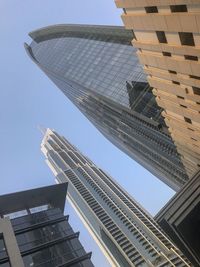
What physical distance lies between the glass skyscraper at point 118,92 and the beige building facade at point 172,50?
52.6m

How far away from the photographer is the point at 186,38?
108 ft

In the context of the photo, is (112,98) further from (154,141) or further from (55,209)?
(55,209)

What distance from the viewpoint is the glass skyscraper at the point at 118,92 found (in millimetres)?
107875

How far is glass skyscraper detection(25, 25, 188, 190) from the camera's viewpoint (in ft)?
354

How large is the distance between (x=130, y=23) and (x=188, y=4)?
36.7 ft

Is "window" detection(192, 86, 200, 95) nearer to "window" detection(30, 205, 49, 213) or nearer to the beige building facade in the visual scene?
the beige building facade

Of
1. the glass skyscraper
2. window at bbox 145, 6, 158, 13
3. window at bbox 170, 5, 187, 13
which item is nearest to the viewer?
window at bbox 170, 5, 187, 13

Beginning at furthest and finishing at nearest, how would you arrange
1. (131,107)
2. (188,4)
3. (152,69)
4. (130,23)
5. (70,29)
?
(70,29) → (131,107) → (152,69) → (130,23) → (188,4)

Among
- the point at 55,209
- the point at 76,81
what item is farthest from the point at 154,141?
the point at 55,209

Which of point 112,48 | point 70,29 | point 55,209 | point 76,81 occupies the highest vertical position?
point 70,29

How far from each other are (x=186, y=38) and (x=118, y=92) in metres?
83.3

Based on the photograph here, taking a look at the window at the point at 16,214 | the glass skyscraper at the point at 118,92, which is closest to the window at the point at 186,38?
the window at the point at 16,214

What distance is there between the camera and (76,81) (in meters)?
150

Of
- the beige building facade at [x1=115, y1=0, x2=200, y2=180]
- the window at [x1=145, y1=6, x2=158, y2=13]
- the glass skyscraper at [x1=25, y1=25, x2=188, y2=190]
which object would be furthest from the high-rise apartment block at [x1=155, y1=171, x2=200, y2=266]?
the glass skyscraper at [x1=25, y1=25, x2=188, y2=190]
